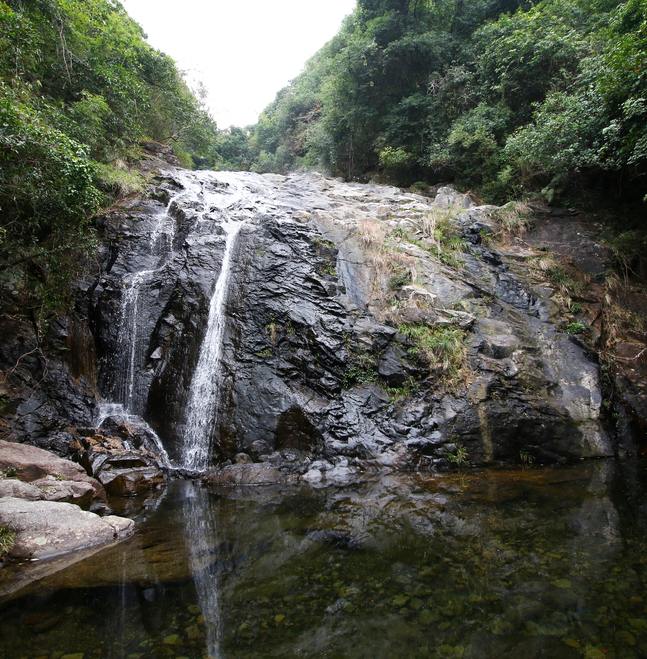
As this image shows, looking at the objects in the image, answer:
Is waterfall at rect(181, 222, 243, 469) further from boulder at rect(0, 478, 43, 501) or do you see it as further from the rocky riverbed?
boulder at rect(0, 478, 43, 501)

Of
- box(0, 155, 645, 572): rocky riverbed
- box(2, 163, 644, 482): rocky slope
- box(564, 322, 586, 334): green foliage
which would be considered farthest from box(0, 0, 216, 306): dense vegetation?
box(564, 322, 586, 334): green foliage

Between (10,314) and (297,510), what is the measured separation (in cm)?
744

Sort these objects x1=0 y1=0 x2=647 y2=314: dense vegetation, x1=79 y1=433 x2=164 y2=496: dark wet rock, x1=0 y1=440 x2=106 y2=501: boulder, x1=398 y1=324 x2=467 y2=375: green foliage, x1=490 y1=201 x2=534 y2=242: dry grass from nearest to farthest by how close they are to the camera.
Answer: x1=0 y1=440 x2=106 y2=501: boulder
x1=79 y1=433 x2=164 y2=496: dark wet rock
x1=0 y1=0 x2=647 y2=314: dense vegetation
x1=398 y1=324 x2=467 y2=375: green foliage
x1=490 y1=201 x2=534 y2=242: dry grass

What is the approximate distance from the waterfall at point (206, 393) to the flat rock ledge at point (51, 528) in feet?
9.50

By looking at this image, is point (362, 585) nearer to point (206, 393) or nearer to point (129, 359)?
point (206, 393)

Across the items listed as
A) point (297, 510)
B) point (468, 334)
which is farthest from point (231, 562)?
point (468, 334)

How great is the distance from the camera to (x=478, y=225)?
12117mm

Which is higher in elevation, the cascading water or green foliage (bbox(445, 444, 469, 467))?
the cascading water

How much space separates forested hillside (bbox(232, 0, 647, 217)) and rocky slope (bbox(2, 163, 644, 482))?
11.2ft

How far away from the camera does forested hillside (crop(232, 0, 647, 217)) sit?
9.35m

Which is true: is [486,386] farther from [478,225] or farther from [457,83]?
[457,83]

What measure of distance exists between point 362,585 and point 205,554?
1.85 meters

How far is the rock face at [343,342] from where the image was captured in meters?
7.26

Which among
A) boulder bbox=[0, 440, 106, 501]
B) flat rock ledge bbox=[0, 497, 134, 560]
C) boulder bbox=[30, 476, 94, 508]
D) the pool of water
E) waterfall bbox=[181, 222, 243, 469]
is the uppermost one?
waterfall bbox=[181, 222, 243, 469]
